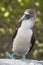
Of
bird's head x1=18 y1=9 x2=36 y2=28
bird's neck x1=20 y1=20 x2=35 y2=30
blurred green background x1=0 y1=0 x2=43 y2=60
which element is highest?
bird's head x1=18 y1=9 x2=36 y2=28

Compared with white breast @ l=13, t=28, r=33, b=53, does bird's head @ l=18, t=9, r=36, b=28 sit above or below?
above

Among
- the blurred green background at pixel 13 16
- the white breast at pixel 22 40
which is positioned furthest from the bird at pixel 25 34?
the blurred green background at pixel 13 16

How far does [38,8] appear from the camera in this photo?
8555 millimetres

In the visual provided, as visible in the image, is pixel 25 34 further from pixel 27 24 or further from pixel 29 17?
pixel 29 17

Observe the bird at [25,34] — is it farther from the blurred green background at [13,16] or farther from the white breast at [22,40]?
the blurred green background at [13,16]

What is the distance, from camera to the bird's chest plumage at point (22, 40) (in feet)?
15.9

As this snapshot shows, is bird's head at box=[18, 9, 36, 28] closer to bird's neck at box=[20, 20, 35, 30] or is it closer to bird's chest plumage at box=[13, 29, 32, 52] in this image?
bird's neck at box=[20, 20, 35, 30]

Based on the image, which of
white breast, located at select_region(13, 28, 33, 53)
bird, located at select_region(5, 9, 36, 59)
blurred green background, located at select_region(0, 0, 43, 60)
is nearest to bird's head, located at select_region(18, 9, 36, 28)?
bird, located at select_region(5, 9, 36, 59)

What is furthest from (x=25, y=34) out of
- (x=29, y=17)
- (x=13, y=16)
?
(x=13, y=16)

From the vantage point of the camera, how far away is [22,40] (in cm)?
488

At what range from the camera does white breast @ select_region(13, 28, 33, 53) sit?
15.9ft

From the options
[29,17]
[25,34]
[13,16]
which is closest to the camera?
[25,34]

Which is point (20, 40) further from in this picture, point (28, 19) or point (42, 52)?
point (42, 52)

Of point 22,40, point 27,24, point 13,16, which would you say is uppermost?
point 27,24
